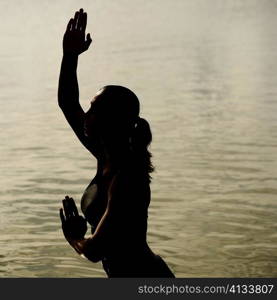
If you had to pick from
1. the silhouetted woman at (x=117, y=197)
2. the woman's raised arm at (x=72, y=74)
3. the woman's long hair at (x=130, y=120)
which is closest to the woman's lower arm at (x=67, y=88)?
the woman's raised arm at (x=72, y=74)

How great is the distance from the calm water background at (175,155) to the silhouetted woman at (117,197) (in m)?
4.96

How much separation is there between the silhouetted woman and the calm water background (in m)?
4.96

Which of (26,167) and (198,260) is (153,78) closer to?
(26,167)

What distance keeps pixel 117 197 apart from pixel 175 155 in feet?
36.1

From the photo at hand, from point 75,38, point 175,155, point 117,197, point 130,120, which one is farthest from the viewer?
point 175,155

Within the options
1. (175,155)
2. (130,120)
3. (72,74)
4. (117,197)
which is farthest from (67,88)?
(175,155)

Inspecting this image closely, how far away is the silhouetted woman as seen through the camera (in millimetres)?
3779

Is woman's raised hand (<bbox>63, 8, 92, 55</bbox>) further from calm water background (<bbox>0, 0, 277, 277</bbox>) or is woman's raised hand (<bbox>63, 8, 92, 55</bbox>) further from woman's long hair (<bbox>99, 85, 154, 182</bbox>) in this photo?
calm water background (<bbox>0, 0, 277, 277</bbox>)

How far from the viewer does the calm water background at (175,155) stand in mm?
Result: 9594

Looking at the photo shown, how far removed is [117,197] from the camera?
377 cm

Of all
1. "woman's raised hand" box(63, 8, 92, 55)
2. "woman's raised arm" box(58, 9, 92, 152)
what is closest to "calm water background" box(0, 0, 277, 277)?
"woman's raised arm" box(58, 9, 92, 152)

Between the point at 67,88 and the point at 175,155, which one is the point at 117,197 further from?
the point at 175,155

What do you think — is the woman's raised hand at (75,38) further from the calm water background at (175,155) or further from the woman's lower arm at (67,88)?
the calm water background at (175,155)
